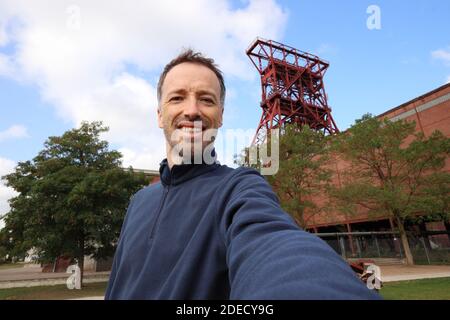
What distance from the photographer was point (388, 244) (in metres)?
26.1

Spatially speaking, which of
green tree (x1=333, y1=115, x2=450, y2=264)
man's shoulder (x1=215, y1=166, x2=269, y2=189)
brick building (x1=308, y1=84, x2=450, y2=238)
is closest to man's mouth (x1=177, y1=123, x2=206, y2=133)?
man's shoulder (x1=215, y1=166, x2=269, y2=189)

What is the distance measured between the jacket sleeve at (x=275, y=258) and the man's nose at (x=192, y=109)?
77 centimetres

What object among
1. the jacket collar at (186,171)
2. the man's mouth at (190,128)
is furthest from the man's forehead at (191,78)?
the jacket collar at (186,171)

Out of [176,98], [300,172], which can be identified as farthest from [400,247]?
[176,98]

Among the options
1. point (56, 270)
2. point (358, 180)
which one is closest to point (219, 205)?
point (358, 180)

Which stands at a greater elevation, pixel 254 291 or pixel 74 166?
pixel 74 166

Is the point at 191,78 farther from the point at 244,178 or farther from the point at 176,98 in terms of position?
the point at 244,178

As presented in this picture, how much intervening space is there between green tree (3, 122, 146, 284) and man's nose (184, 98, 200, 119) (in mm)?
16339

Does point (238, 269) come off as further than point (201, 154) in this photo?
No

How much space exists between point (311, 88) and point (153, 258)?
153ft

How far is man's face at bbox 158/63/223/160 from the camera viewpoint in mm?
1942

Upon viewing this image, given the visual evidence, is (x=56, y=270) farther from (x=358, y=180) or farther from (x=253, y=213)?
(x=253, y=213)

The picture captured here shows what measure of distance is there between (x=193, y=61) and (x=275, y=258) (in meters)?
1.69

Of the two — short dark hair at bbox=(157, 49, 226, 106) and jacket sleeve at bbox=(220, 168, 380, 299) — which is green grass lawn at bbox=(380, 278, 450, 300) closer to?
short dark hair at bbox=(157, 49, 226, 106)
